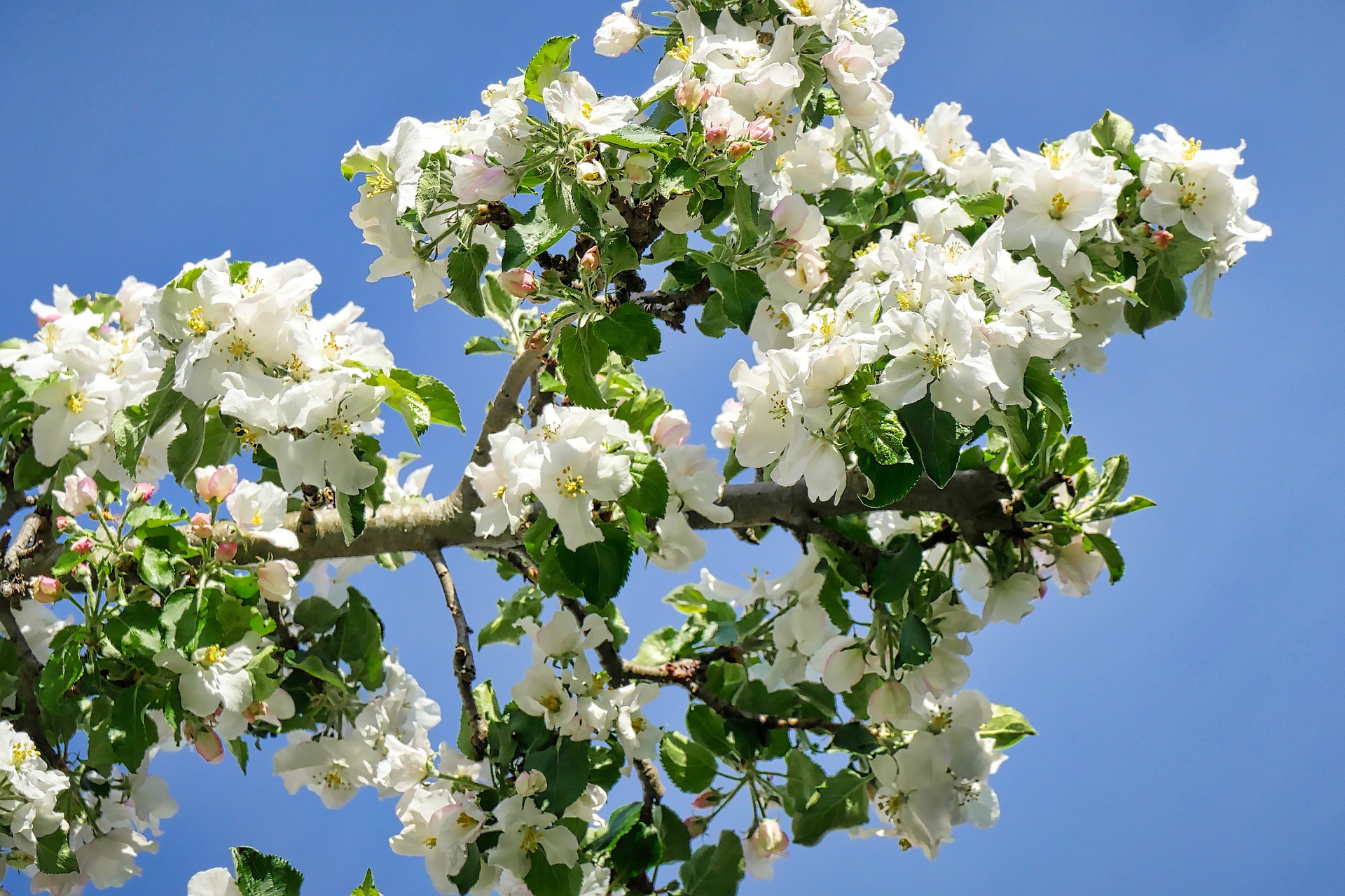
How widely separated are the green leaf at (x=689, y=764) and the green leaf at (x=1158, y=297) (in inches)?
59.8

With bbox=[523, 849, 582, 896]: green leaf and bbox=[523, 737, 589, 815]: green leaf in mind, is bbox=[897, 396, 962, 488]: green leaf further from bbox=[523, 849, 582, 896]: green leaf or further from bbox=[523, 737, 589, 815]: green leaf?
bbox=[523, 849, 582, 896]: green leaf

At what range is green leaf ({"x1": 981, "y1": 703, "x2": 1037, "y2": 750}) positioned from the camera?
2.71 metres

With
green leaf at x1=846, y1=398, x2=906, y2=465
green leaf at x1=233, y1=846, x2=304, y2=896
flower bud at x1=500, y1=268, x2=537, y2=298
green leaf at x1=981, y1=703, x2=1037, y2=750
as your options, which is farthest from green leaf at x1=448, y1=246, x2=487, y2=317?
green leaf at x1=981, y1=703, x2=1037, y2=750

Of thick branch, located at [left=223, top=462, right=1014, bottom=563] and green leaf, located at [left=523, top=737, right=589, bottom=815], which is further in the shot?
thick branch, located at [left=223, top=462, right=1014, bottom=563]

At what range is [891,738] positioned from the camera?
268cm

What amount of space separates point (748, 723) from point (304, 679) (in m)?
1.17

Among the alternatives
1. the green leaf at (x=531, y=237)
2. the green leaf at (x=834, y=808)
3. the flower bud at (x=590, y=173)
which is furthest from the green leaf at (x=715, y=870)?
the flower bud at (x=590, y=173)

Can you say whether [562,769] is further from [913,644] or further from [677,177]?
[677,177]

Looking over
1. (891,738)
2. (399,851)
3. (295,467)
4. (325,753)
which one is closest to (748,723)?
(891,738)

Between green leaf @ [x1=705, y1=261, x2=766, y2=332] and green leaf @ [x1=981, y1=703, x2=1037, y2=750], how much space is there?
130cm

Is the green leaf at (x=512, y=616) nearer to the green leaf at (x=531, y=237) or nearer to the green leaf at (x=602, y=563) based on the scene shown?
the green leaf at (x=602, y=563)

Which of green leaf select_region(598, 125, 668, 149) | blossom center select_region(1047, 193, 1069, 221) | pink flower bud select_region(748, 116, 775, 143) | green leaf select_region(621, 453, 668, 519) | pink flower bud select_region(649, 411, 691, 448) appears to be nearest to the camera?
green leaf select_region(598, 125, 668, 149)

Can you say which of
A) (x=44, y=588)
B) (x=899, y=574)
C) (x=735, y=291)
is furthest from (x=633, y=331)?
(x=44, y=588)

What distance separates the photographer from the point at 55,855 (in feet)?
7.69
